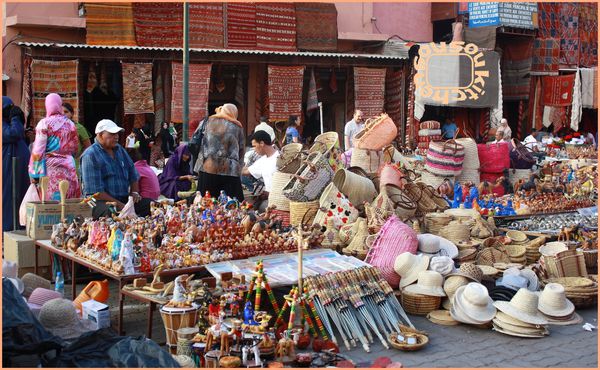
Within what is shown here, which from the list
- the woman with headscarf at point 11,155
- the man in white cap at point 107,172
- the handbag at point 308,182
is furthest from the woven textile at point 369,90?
the man in white cap at point 107,172

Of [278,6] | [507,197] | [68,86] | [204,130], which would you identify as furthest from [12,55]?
[507,197]

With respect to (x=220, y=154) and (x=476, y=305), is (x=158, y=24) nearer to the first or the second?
(x=220, y=154)

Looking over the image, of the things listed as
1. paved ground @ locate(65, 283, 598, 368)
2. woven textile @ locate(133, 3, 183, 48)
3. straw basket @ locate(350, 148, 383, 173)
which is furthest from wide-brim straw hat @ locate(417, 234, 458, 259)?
woven textile @ locate(133, 3, 183, 48)

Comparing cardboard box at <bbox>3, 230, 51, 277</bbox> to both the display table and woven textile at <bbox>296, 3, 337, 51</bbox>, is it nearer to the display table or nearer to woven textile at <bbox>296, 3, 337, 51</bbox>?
the display table

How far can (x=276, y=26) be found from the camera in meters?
15.1

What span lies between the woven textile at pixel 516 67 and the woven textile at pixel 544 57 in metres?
0.41

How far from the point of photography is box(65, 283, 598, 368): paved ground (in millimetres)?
4430

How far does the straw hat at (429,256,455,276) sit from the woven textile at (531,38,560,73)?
14591 millimetres

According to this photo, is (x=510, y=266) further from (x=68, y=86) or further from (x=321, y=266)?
(x=68, y=86)

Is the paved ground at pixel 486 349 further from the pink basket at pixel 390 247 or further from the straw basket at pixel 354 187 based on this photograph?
the straw basket at pixel 354 187

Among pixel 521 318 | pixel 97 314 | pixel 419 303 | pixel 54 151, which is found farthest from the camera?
pixel 54 151

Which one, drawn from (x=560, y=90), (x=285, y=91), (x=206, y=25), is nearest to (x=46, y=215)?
(x=206, y=25)

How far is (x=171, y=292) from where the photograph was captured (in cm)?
466

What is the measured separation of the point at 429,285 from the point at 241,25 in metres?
10.4
